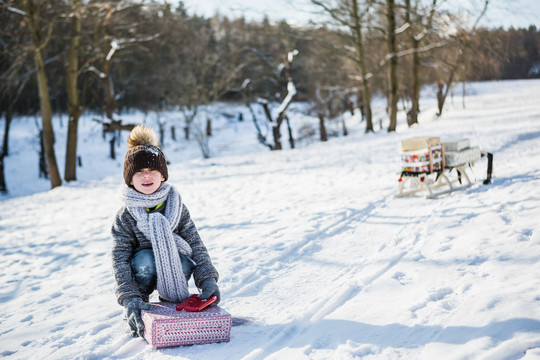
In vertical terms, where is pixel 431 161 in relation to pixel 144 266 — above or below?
above

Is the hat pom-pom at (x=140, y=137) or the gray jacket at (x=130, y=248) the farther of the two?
the hat pom-pom at (x=140, y=137)

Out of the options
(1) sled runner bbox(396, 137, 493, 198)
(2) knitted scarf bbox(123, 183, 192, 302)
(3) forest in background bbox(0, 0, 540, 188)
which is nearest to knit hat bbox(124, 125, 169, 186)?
(2) knitted scarf bbox(123, 183, 192, 302)

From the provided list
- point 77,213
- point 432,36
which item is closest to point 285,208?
point 77,213

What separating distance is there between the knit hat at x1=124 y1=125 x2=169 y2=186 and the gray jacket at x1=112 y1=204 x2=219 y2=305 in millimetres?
274

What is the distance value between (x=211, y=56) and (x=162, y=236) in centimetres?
2760

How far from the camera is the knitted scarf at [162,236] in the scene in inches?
116

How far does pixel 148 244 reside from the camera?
310 centimetres

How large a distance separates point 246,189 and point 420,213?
4.36 m

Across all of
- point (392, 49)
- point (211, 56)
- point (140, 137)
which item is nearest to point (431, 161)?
point (140, 137)

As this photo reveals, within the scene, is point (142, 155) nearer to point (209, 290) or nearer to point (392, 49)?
point (209, 290)

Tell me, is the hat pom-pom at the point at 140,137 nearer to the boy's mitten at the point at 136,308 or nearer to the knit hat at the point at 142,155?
the knit hat at the point at 142,155

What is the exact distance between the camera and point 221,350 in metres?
2.71

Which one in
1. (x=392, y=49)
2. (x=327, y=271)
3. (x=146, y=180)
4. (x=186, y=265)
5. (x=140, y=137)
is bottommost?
(x=327, y=271)

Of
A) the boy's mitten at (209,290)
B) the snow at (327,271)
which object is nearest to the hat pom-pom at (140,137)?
the boy's mitten at (209,290)
